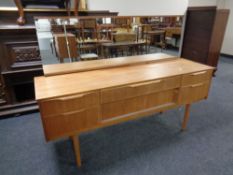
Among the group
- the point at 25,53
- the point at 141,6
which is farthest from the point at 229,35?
the point at 25,53

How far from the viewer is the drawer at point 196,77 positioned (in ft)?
5.22

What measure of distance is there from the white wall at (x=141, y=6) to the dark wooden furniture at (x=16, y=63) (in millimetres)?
739

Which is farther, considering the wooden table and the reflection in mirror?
the wooden table

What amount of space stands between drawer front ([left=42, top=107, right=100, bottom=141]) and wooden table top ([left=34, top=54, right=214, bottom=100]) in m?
0.16

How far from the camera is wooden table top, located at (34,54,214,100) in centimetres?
121

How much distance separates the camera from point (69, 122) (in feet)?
4.05

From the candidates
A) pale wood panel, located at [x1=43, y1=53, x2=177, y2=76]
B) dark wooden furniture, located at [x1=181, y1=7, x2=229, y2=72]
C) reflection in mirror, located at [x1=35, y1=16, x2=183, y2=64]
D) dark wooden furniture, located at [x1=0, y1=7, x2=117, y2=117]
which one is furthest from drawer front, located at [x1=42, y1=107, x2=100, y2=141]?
dark wooden furniture, located at [x1=181, y1=7, x2=229, y2=72]

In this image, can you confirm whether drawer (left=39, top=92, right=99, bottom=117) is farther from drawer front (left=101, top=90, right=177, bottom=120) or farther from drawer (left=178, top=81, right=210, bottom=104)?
drawer (left=178, top=81, right=210, bottom=104)

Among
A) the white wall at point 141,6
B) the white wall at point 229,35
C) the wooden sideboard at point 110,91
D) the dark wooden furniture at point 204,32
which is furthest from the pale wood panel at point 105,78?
the white wall at point 229,35

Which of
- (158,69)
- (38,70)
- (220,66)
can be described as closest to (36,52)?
(38,70)

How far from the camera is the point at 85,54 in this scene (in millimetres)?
1713

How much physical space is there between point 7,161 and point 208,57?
3.52 metres

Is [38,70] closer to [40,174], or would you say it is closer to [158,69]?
[40,174]

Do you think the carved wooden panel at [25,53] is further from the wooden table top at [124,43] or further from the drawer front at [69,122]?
the drawer front at [69,122]
